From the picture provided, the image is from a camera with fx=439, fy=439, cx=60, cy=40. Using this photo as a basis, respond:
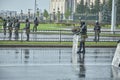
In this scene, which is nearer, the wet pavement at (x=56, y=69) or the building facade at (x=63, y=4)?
the wet pavement at (x=56, y=69)

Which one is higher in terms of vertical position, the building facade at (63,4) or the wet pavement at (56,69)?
the building facade at (63,4)

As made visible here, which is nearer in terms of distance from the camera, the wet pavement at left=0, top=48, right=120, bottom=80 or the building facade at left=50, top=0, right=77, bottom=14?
the wet pavement at left=0, top=48, right=120, bottom=80

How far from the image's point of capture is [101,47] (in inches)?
1221

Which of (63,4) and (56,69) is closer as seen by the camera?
(56,69)

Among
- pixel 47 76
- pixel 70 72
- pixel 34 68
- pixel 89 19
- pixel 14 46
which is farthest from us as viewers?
pixel 89 19

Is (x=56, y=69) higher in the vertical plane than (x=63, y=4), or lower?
lower

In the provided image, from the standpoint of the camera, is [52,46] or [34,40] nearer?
[52,46]

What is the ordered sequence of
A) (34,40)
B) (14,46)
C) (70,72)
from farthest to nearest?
1. (34,40)
2. (14,46)
3. (70,72)

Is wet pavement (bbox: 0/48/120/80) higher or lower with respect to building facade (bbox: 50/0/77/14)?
lower

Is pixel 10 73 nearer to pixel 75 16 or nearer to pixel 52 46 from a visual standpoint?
pixel 52 46

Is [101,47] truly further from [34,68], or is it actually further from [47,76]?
[47,76]

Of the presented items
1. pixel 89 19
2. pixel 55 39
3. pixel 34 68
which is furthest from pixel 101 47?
pixel 89 19

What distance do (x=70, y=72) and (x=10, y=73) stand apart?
89.8 inches

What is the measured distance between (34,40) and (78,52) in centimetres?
902
